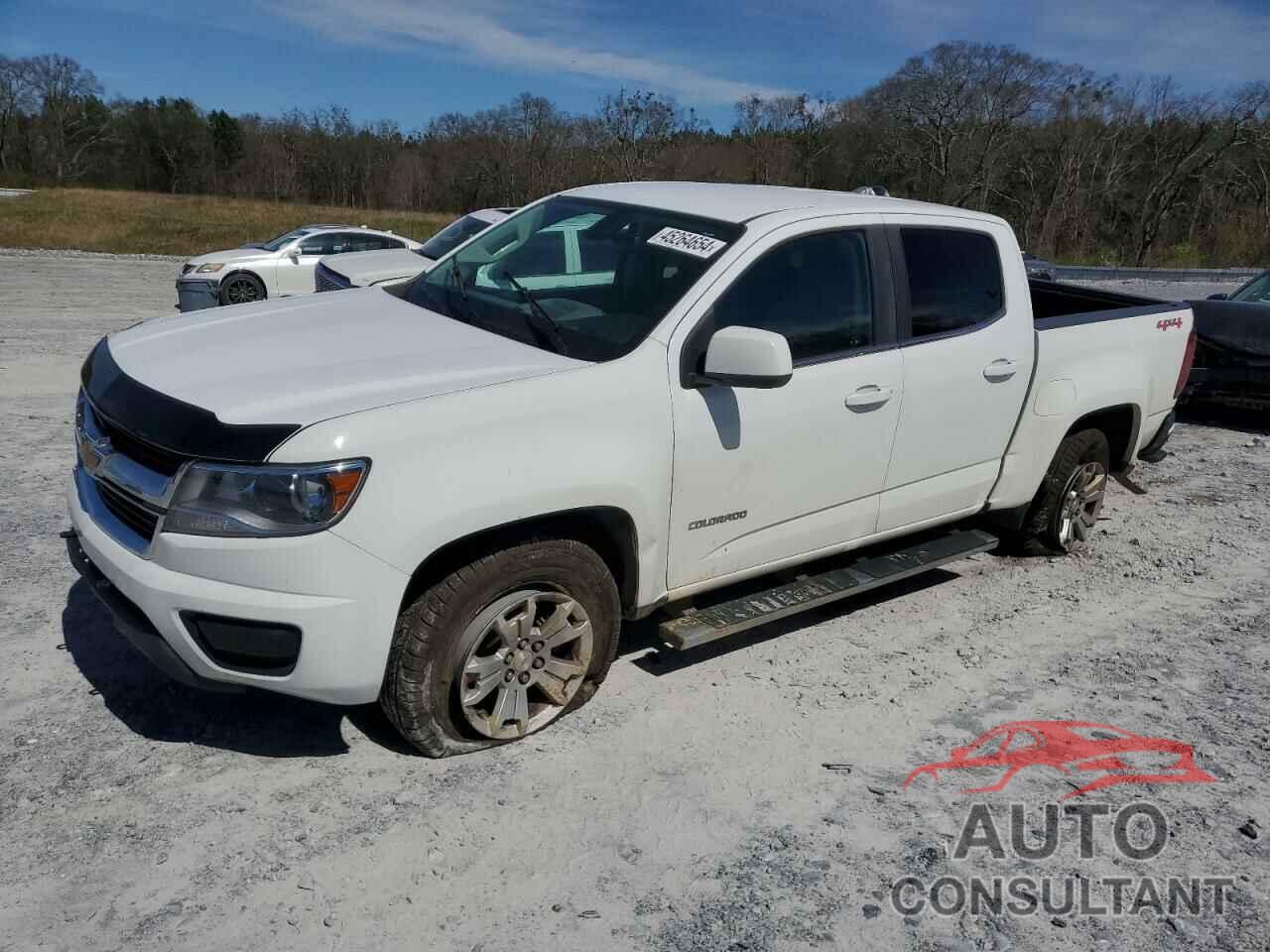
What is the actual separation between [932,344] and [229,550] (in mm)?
3075

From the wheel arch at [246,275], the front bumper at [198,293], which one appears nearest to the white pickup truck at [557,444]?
the front bumper at [198,293]

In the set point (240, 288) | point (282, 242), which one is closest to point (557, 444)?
point (240, 288)

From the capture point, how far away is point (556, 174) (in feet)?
132

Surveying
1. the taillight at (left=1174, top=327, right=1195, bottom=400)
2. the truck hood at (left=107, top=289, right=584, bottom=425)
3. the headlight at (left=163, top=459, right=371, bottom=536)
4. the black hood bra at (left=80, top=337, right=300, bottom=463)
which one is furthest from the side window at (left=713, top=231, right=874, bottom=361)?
the taillight at (left=1174, top=327, right=1195, bottom=400)

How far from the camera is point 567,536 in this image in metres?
3.56

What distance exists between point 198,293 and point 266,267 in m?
1.26

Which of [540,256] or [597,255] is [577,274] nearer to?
[597,255]

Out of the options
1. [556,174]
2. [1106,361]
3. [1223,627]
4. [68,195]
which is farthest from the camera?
[68,195]

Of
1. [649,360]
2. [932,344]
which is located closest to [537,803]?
[649,360]

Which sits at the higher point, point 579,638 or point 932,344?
point 932,344

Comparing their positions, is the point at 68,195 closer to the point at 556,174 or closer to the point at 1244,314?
the point at 556,174

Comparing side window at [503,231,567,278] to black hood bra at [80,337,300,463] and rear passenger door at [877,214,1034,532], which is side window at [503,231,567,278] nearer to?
rear passenger door at [877,214,1034,532]

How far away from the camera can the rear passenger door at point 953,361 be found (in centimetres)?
448

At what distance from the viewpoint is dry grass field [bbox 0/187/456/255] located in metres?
30.3
